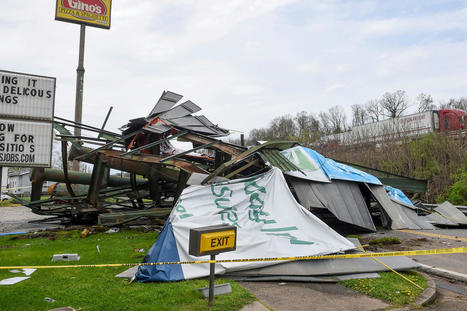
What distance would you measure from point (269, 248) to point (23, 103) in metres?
5.34

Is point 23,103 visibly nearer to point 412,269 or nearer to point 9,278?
point 9,278

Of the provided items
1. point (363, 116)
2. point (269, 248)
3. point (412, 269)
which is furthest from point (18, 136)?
point (363, 116)

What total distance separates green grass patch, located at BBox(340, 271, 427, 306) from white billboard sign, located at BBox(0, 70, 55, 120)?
623 centimetres

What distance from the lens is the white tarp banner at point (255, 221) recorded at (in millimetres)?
6105

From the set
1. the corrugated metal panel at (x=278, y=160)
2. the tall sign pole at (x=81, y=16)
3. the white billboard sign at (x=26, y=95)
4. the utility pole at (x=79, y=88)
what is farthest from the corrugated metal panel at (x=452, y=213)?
the tall sign pole at (x=81, y=16)

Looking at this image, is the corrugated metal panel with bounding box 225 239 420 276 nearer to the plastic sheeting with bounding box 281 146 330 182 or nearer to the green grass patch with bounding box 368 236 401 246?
the green grass patch with bounding box 368 236 401 246

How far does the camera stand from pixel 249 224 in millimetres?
6961

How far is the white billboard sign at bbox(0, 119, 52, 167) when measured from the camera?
6.18 metres

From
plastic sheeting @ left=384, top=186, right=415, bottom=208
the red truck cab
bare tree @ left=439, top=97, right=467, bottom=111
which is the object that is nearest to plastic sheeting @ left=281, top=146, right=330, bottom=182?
plastic sheeting @ left=384, top=186, right=415, bottom=208

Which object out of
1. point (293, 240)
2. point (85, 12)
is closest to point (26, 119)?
point (293, 240)

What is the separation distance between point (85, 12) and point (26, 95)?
15.0 m

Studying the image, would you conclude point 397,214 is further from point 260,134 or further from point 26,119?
point 260,134

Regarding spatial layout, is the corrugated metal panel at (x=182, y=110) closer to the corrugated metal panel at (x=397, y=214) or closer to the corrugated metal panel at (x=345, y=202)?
the corrugated metal panel at (x=345, y=202)

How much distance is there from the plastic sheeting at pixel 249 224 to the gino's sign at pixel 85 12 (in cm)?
1574
